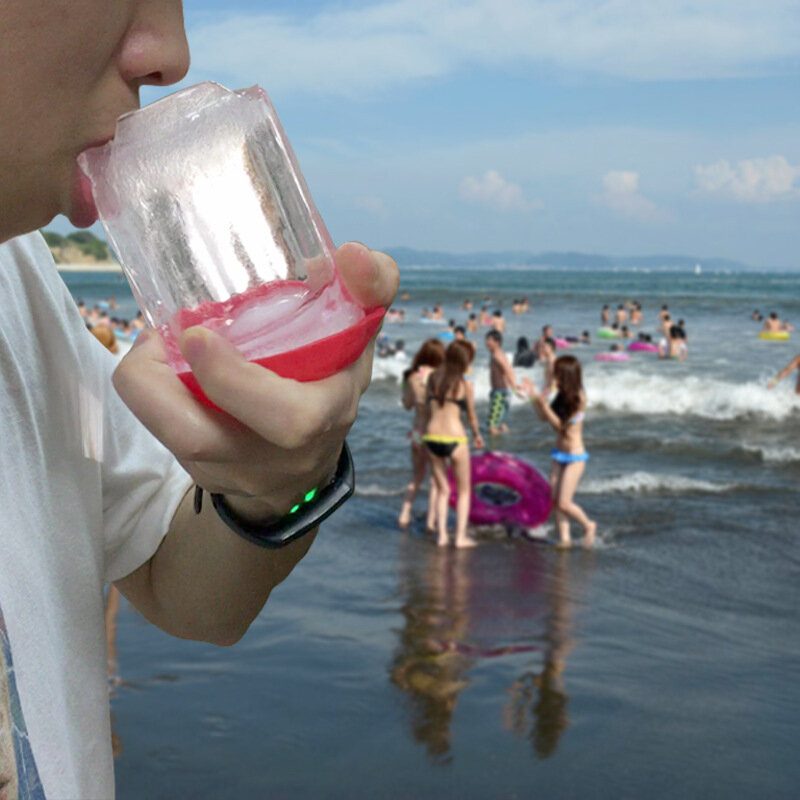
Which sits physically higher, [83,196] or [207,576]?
[83,196]

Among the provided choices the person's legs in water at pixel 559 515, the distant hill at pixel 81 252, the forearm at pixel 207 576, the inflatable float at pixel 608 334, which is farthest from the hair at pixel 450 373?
the distant hill at pixel 81 252

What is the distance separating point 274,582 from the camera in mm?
1315

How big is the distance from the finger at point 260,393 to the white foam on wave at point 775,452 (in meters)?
15.3

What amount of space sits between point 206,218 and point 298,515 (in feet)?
0.99

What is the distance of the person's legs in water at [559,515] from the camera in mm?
10562

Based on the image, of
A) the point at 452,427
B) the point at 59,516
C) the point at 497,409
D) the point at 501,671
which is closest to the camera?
the point at 59,516

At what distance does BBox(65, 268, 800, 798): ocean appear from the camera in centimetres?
553

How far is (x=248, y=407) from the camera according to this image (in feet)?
2.74

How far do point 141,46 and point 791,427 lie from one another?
18.5 metres

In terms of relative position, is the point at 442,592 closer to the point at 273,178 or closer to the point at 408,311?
the point at 273,178

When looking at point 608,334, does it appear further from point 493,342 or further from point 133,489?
point 133,489

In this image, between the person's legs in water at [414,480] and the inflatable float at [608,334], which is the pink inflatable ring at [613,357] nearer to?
the inflatable float at [608,334]

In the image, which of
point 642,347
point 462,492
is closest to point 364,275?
point 462,492

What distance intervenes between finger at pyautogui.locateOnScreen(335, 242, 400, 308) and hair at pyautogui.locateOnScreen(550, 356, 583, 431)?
9.71 metres
